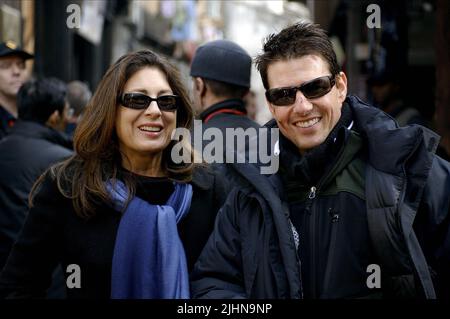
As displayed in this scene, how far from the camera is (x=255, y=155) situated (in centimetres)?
297

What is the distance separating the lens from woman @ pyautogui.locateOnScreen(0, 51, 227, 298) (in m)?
2.96

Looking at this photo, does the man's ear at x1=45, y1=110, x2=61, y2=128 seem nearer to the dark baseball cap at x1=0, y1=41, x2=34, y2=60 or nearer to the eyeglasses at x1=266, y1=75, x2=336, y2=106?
the dark baseball cap at x1=0, y1=41, x2=34, y2=60

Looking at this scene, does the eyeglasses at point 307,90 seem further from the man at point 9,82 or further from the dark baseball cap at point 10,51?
the dark baseball cap at point 10,51

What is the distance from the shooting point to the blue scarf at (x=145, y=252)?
115 inches

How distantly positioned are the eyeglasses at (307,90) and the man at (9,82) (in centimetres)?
353

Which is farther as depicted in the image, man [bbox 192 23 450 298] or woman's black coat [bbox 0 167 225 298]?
woman's black coat [bbox 0 167 225 298]

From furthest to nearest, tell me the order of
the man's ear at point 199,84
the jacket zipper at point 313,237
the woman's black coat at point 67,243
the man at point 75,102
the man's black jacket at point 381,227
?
1. the man at point 75,102
2. the man's ear at point 199,84
3. the woman's black coat at point 67,243
4. the jacket zipper at point 313,237
5. the man's black jacket at point 381,227

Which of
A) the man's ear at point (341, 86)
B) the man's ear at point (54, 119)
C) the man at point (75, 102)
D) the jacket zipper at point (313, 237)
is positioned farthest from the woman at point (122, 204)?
the man at point (75, 102)

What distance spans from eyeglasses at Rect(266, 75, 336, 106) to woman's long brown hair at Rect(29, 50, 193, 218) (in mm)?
742

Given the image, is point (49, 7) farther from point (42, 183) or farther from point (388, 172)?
point (388, 172)

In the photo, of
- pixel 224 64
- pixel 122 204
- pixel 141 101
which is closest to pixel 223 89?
pixel 224 64

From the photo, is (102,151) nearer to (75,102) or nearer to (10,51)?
(10,51)

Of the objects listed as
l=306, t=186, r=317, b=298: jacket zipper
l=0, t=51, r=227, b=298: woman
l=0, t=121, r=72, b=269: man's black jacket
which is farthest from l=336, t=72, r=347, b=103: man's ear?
l=0, t=121, r=72, b=269: man's black jacket
